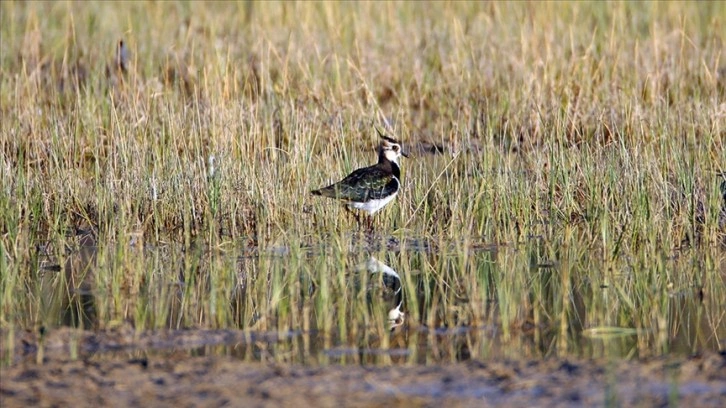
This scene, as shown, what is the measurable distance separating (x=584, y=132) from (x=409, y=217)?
274 centimetres

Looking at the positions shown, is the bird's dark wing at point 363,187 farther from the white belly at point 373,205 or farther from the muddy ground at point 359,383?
the muddy ground at point 359,383

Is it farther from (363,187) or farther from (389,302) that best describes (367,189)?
(389,302)

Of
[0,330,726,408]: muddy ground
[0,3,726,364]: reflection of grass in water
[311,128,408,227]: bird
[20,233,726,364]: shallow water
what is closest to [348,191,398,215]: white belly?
[311,128,408,227]: bird

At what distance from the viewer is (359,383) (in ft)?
16.3

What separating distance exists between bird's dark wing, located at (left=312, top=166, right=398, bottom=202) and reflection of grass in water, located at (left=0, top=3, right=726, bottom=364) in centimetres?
15

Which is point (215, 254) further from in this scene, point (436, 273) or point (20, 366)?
point (20, 366)

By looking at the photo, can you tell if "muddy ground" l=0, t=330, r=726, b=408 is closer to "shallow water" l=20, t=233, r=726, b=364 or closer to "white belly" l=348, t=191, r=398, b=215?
"shallow water" l=20, t=233, r=726, b=364

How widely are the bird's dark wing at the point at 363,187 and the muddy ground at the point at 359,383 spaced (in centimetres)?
317

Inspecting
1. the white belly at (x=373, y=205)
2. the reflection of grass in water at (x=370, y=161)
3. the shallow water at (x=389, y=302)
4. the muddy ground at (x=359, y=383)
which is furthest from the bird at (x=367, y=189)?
the muddy ground at (x=359, y=383)

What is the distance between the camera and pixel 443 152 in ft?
35.8

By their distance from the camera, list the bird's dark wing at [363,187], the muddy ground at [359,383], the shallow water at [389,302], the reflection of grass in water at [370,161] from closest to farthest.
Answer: the muddy ground at [359,383], the shallow water at [389,302], the reflection of grass in water at [370,161], the bird's dark wing at [363,187]

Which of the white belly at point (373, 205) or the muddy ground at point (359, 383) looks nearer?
the muddy ground at point (359, 383)

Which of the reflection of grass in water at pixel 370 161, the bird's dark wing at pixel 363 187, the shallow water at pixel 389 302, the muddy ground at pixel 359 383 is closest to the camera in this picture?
the muddy ground at pixel 359 383

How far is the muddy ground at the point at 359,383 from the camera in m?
4.75
